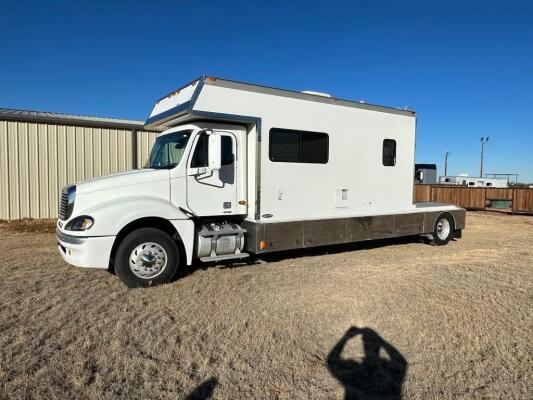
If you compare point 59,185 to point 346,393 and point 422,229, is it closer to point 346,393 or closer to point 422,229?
point 422,229

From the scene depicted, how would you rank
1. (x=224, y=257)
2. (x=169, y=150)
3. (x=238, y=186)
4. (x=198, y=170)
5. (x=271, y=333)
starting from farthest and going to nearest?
(x=238, y=186) → (x=169, y=150) → (x=224, y=257) → (x=198, y=170) → (x=271, y=333)

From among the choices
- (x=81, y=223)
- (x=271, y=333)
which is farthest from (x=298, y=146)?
(x=271, y=333)

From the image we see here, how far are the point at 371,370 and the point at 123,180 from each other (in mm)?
4280

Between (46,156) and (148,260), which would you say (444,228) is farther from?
(46,156)

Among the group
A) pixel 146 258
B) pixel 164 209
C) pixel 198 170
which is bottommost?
pixel 146 258

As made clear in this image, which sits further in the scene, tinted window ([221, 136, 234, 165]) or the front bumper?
tinted window ([221, 136, 234, 165])

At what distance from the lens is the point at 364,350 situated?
4.00 metres

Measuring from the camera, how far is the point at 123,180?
6105mm

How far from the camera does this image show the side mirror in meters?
6.15

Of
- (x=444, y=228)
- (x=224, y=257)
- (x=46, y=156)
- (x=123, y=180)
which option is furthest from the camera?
(x=46, y=156)

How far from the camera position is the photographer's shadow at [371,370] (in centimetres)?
331

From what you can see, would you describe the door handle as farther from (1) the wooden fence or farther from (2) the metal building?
(1) the wooden fence

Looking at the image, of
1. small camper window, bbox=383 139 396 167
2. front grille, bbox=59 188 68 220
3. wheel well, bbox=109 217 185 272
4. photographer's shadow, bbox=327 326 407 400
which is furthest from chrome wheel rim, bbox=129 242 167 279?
small camper window, bbox=383 139 396 167

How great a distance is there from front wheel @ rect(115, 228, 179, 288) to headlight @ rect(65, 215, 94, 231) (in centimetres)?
51
